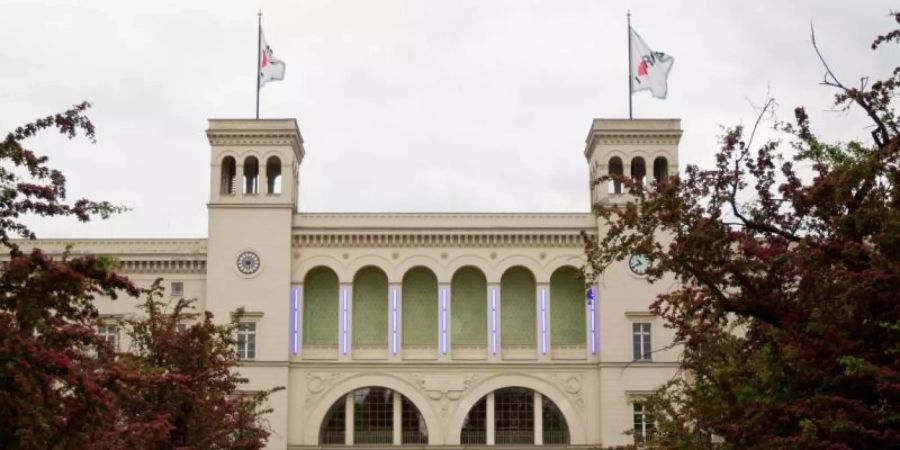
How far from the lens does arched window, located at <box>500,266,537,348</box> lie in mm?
62750

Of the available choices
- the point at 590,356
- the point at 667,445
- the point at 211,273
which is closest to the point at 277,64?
the point at 211,273

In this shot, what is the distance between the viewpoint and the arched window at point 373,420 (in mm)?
60375

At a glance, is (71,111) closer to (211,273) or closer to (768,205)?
(768,205)

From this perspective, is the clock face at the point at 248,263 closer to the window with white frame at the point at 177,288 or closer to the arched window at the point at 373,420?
the window with white frame at the point at 177,288

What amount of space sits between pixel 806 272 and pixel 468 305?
42.3 meters

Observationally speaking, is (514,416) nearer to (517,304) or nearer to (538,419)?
(538,419)

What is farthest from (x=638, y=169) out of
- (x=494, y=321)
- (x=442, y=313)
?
(x=442, y=313)

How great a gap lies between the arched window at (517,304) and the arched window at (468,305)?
89 centimetres

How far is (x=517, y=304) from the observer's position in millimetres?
63125

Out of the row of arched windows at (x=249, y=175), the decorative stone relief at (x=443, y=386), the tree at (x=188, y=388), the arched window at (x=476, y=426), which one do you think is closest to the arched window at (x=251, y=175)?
the row of arched windows at (x=249, y=175)

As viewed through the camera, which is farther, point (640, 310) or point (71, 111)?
point (640, 310)

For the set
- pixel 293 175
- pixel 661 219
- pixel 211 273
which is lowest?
pixel 661 219

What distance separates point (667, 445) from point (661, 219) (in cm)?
1371

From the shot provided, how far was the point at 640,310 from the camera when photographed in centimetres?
6066
